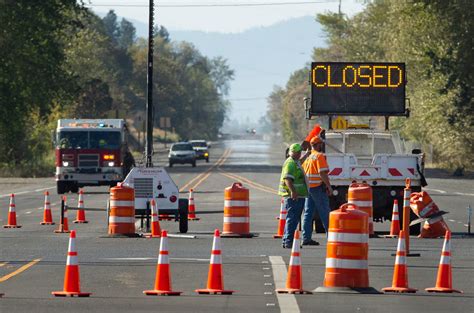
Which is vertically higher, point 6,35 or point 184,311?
point 6,35

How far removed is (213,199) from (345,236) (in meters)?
28.5

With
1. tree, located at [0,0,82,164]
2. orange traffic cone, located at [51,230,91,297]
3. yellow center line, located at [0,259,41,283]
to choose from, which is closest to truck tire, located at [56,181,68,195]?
tree, located at [0,0,82,164]

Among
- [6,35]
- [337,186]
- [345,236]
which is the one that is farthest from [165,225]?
[6,35]

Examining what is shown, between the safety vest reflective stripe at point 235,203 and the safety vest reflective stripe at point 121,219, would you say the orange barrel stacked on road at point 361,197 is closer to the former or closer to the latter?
the safety vest reflective stripe at point 235,203

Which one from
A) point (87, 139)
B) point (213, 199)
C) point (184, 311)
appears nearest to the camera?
point (184, 311)

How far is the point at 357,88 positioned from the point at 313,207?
35.2 feet

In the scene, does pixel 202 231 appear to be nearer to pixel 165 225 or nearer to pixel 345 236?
pixel 165 225

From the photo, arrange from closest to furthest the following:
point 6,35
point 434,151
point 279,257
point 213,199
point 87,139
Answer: point 279,257
point 213,199
point 87,139
point 6,35
point 434,151

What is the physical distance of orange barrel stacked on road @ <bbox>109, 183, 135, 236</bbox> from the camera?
86.5ft

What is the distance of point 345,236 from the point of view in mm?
16172

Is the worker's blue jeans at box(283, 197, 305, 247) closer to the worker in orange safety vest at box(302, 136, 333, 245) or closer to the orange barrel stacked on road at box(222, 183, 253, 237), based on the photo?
the worker in orange safety vest at box(302, 136, 333, 245)

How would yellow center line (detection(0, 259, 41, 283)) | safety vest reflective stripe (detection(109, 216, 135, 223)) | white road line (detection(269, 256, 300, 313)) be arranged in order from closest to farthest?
white road line (detection(269, 256, 300, 313))
yellow center line (detection(0, 259, 41, 283))
safety vest reflective stripe (detection(109, 216, 135, 223))

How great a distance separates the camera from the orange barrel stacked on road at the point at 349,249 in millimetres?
16141

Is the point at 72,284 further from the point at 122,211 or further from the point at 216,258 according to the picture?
the point at 122,211
